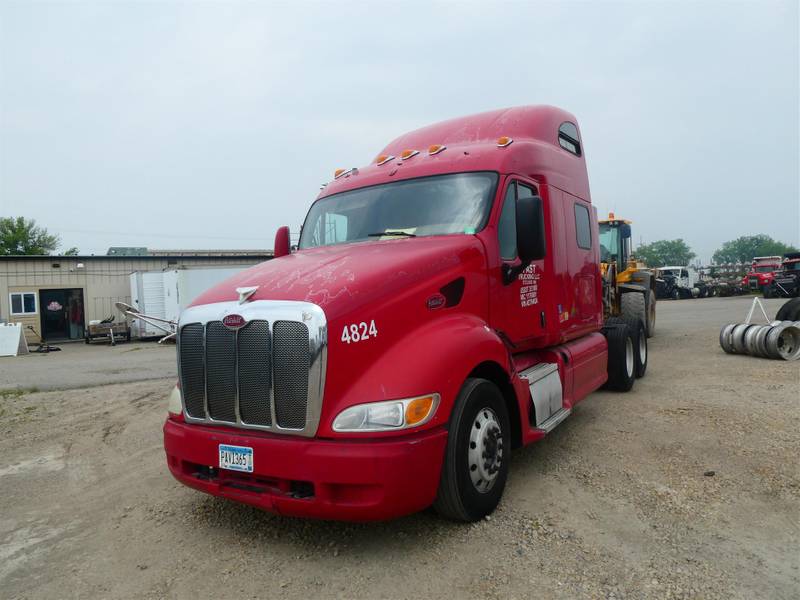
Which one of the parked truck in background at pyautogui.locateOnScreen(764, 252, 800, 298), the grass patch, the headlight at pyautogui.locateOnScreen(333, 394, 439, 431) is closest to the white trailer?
the grass patch

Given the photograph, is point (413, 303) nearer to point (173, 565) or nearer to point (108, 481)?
point (173, 565)

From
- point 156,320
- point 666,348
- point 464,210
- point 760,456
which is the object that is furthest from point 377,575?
point 156,320

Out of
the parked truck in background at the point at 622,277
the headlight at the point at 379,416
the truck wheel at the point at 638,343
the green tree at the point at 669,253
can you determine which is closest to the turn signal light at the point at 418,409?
the headlight at the point at 379,416

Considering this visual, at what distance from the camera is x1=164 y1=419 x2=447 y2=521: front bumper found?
303 centimetres

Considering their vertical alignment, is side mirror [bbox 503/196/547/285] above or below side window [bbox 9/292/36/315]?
above

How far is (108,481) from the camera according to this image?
15.9ft

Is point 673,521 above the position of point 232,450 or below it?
below

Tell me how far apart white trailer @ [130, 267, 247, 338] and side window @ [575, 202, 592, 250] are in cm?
1691

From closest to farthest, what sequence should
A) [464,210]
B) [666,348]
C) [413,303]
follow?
[413,303]
[464,210]
[666,348]

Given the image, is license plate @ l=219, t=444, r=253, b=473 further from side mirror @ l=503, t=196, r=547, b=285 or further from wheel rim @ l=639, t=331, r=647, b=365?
wheel rim @ l=639, t=331, r=647, b=365

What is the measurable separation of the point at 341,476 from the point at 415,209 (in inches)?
91.7

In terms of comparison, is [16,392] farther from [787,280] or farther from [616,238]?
[787,280]

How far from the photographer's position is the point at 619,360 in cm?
746

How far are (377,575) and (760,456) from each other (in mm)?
3674
